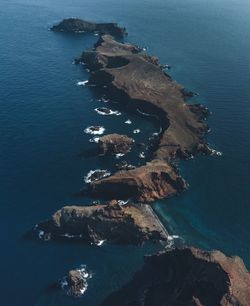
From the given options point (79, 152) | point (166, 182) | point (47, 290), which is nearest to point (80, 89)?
point (79, 152)

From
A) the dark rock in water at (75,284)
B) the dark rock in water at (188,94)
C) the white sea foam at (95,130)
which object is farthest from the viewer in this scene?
the dark rock in water at (188,94)

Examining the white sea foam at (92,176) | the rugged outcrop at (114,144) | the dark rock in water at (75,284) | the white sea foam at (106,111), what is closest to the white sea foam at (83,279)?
the dark rock in water at (75,284)

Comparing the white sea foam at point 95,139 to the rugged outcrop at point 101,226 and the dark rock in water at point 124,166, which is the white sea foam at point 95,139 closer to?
the dark rock in water at point 124,166

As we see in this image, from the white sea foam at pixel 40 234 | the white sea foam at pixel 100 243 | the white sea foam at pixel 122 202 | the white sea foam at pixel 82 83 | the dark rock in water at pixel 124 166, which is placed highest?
the white sea foam at pixel 82 83

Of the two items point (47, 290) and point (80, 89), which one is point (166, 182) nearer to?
point (47, 290)

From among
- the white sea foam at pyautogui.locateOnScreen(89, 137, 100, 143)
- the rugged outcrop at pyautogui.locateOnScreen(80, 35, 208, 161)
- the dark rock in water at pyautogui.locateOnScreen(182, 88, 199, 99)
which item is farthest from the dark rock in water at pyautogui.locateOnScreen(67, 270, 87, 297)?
the dark rock in water at pyautogui.locateOnScreen(182, 88, 199, 99)

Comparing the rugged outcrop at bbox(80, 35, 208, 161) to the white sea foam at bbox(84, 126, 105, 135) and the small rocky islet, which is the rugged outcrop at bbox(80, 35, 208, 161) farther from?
the white sea foam at bbox(84, 126, 105, 135)

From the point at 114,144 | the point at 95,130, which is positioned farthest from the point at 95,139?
the point at 114,144
